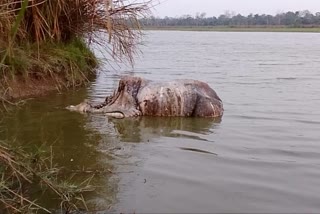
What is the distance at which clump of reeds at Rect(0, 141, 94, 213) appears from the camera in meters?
3.82

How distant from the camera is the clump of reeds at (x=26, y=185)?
12.5ft

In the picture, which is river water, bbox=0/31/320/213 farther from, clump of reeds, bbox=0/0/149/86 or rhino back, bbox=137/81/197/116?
clump of reeds, bbox=0/0/149/86

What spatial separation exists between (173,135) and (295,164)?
1778 millimetres

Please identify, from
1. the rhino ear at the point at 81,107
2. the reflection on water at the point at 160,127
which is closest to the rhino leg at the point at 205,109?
the reflection on water at the point at 160,127

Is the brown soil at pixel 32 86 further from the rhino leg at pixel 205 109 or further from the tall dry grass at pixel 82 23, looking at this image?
the rhino leg at pixel 205 109

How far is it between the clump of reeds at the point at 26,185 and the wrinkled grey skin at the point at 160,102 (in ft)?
11.7

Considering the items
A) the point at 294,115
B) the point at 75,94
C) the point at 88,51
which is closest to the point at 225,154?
the point at 294,115

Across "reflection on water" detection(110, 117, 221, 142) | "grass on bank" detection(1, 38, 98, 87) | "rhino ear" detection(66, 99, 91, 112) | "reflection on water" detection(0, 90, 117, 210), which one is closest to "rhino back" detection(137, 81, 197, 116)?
"reflection on water" detection(110, 117, 221, 142)

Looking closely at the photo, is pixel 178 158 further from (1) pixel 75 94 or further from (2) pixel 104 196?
(1) pixel 75 94

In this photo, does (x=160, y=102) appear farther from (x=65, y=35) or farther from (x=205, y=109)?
(x=65, y=35)

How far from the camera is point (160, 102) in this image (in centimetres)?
801

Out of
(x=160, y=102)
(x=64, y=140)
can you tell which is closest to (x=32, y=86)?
(x=160, y=102)

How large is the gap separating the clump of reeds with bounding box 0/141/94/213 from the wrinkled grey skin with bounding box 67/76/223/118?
3.58 metres

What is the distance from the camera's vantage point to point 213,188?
4684mm
